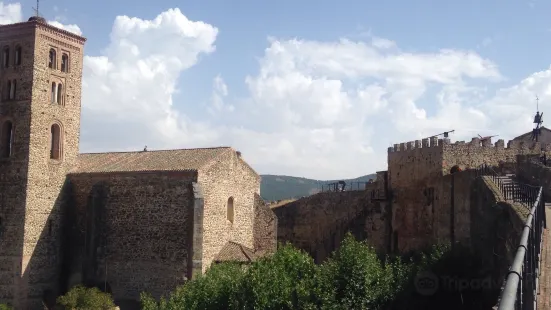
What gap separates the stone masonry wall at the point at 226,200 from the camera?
3136 cm

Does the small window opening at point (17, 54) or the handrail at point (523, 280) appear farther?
the small window opening at point (17, 54)

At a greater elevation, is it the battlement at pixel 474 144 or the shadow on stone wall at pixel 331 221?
the battlement at pixel 474 144

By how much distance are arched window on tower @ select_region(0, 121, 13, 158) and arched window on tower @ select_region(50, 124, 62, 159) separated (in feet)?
7.34

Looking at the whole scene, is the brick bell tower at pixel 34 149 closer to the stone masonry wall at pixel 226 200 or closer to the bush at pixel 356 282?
the stone masonry wall at pixel 226 200

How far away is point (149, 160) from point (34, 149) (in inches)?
247

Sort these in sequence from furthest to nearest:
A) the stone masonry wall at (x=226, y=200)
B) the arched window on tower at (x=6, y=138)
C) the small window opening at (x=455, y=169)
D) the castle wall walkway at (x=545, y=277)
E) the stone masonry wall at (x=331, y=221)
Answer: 1. the stone masonry wall at (x=331, y=221)
2. the arched window on tower at (x=6, y=138)
3. the stone masonry wall at (x=226, y=200)
4. the small window opening at (x=455, y=169)
5. the castle wall walkway at (x=545, y=277)

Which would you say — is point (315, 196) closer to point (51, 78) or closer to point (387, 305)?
point (51, 78)

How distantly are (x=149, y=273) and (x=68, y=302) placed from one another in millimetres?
4225

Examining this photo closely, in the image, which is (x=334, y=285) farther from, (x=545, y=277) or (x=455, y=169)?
(x=545, y=277)

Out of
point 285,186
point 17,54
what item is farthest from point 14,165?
point 285,186

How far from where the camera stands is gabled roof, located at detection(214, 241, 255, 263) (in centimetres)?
3086

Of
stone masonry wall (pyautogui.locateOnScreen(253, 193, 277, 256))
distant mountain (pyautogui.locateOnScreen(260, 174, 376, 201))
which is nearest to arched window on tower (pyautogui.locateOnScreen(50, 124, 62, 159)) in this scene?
stone masonry wall (pyautogui.locateOnScreen(253, 193, 277, 256))

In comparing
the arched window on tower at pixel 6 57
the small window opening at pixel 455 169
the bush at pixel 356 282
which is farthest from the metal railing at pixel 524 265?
the arched window on tower at pixel 6 57

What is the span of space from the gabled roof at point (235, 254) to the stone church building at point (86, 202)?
6 cm
